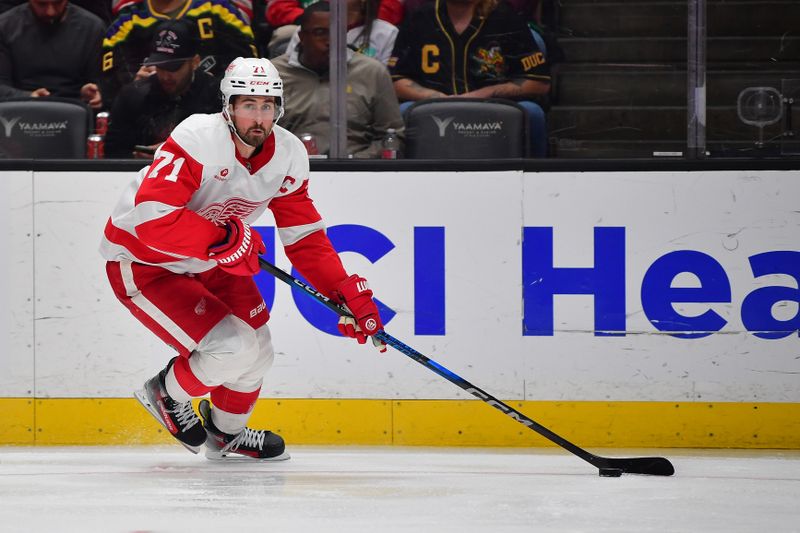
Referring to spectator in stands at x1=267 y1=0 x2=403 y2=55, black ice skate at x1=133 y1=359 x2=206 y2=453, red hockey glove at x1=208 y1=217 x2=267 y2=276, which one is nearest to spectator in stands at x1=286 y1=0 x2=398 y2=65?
spectator in stands at x1=267 y1=0 x2=403 y2=55

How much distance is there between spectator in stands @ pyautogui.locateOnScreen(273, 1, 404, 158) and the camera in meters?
4.46

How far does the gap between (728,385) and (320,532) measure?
1.84 meters

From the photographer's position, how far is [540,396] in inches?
170

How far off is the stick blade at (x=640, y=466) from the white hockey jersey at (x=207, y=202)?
0.93 meters

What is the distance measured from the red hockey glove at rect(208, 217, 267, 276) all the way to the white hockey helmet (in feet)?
0.94

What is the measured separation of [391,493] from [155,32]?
6.45 feet

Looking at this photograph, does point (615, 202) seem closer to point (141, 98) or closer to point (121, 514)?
point (141, 98)

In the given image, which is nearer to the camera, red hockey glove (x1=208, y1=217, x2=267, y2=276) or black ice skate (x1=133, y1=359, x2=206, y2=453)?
red hockey glove (x1=208, y1=217, x2=267, y2=276)

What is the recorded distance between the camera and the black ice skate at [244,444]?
3.97m

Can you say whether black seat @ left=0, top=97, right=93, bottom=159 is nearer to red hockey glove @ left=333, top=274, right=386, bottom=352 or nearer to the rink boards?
the rink boards

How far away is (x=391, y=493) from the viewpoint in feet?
11.2

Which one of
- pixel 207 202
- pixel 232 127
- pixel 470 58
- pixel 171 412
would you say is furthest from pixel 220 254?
pixel 470 58

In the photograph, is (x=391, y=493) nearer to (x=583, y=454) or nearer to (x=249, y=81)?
(x=583, y=454)

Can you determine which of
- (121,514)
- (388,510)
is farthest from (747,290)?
(121,514)
